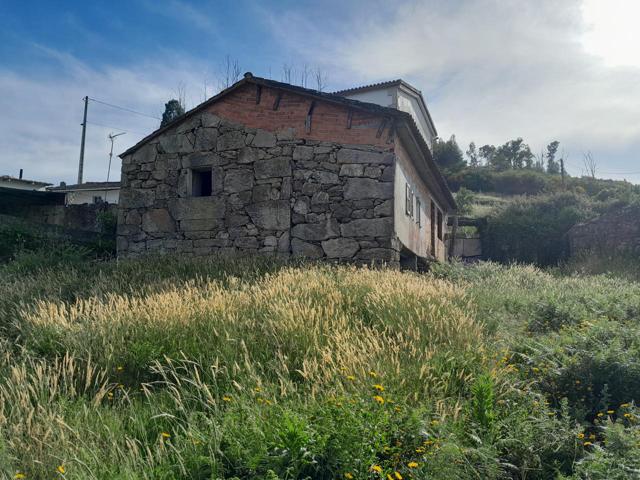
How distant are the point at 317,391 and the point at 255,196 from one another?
318 inches

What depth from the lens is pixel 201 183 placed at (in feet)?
42.0

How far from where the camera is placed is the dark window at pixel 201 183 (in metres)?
12.5

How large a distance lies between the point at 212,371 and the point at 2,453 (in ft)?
5.01

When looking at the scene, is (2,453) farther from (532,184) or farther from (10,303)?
(532,184)

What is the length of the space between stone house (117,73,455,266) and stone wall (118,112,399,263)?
0.07ft

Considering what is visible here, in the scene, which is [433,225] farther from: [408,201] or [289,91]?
[289,91]

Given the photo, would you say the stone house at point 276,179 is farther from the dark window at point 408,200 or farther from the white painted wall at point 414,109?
the white painted wall at point 414,109

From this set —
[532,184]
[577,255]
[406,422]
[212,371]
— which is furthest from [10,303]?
[532,184]

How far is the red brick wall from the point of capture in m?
10.9

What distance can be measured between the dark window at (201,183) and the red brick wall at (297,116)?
1568 mm

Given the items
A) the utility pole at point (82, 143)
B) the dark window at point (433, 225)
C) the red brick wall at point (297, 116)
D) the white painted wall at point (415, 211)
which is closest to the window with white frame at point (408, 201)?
the white painted wall at point (415, 211)

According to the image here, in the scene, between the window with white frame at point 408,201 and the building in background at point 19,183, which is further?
the building in background at point 19,183

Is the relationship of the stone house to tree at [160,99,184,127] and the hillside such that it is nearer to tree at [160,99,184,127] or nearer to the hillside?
the hillside

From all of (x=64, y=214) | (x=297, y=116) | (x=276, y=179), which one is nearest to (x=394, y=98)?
(x=297, y=116)
